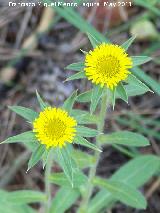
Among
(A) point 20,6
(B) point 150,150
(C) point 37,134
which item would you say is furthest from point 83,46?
(C) point 37,134

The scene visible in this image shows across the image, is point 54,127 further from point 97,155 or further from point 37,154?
point 97,155

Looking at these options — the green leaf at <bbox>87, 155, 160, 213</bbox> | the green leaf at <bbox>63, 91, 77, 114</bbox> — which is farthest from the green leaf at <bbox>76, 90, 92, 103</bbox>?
the green leaf at <bbox>87, 155, 160, 213</bbox>

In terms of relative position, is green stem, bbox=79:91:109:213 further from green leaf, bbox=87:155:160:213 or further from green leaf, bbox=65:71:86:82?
green leaf, bbox=87:155:160:213

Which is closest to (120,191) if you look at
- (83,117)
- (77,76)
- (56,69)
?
(83,117)

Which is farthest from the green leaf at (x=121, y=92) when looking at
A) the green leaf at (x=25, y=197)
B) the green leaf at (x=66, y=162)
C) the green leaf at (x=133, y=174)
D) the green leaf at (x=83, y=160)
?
the green leaf at (x=133, y=174)

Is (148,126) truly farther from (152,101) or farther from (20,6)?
(20,6)
